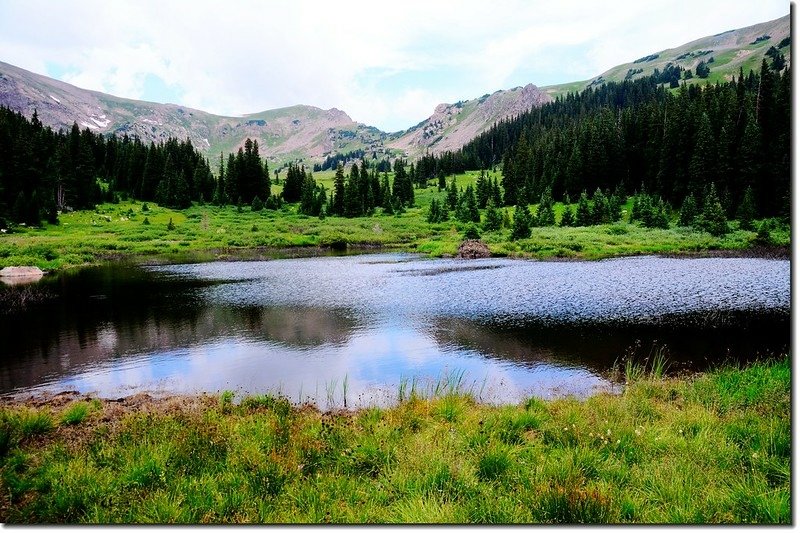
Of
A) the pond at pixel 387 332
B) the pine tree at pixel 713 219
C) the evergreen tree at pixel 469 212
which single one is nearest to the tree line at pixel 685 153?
the pine tree at pixel 713 219

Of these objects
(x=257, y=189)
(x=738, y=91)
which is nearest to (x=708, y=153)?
(x=738, y=91)

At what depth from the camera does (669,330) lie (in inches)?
793

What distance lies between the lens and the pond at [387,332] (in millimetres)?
15250

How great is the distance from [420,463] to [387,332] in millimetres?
14471

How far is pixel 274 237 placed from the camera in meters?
75.1

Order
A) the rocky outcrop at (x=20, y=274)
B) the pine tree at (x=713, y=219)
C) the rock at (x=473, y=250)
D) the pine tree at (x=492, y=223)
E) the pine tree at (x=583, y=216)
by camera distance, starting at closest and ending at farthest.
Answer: the rocky outcrop at (x=20, y=274) < the rock at (x=473, y=250) < the pine tree at (x=713, y=219) < the pine tree at (x=583, y=216) < the pine tree at (x=492, y=223)

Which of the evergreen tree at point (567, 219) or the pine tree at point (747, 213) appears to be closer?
the pine tree at point (747, 213)

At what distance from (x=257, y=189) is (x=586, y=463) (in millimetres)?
123534

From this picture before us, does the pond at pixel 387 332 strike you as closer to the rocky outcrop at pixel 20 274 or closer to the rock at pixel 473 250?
the rocky outcrop at pixel 20 274

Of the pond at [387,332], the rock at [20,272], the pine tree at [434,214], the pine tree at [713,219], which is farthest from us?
the pine tree at [434,214]

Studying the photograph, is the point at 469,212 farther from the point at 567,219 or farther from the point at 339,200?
the point at 339,200

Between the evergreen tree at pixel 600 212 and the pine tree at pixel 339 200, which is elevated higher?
the pine tree at pixel 339 200

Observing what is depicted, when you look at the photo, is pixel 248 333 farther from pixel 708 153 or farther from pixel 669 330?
pixel 708 153

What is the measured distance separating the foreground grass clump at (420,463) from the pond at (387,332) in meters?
3.48
